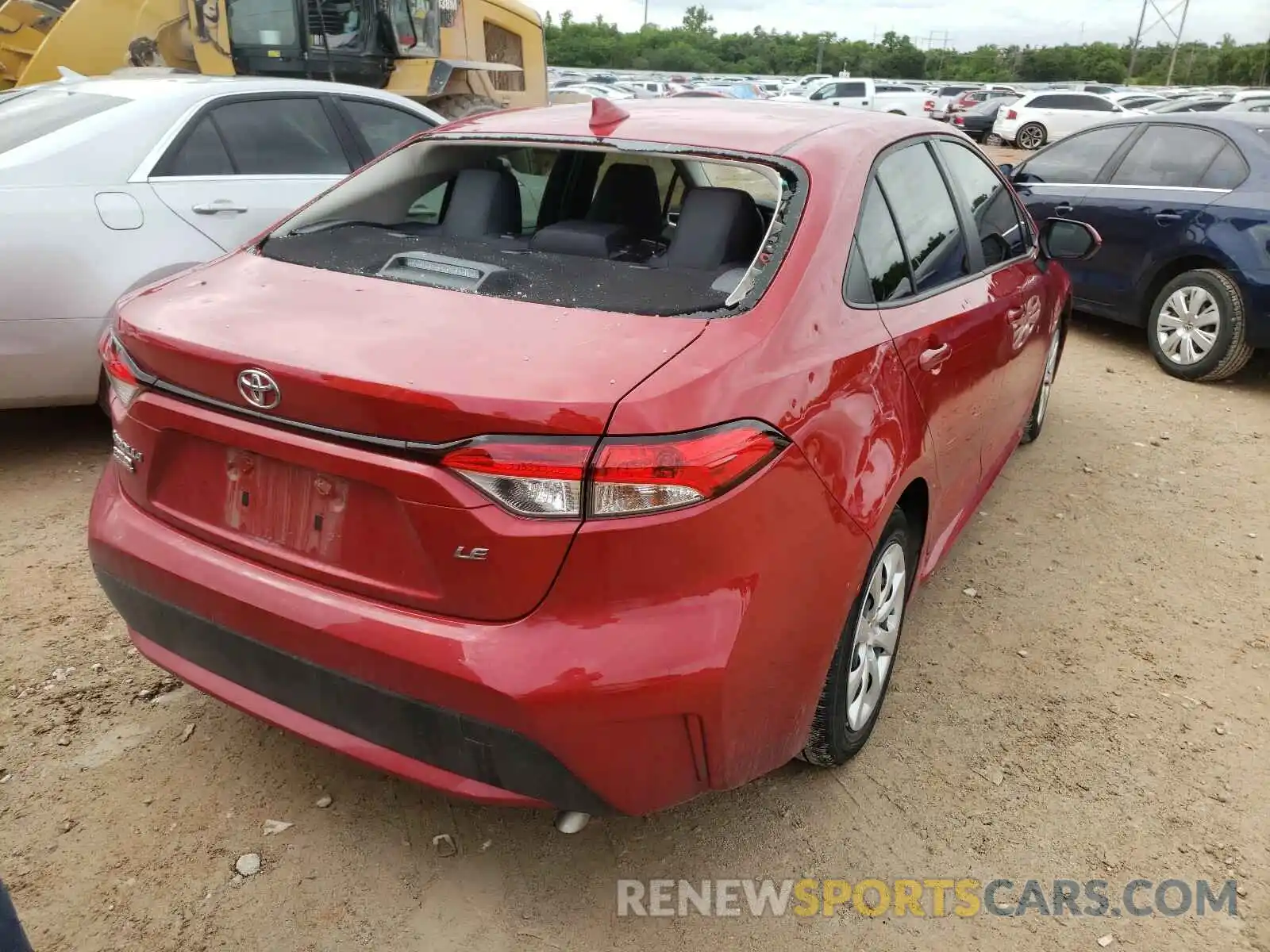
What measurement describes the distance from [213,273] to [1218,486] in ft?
14.7

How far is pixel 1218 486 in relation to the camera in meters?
4.68

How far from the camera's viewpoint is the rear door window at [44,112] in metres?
4.14

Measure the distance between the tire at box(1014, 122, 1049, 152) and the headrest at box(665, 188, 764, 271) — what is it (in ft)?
77.2

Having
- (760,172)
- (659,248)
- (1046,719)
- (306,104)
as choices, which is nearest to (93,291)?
(306,104)

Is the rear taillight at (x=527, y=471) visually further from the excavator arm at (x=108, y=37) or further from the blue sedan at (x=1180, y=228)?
the excavator arm at (x=108, y=37)

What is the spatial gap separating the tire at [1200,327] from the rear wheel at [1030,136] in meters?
19.0

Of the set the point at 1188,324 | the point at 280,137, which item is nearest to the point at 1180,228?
the point at 1188,324

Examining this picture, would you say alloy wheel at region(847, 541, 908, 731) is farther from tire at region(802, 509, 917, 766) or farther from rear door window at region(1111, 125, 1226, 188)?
rear door window at region(1111, 125, 1226, 188)

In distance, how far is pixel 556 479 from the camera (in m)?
1.68

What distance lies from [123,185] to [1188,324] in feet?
19.7

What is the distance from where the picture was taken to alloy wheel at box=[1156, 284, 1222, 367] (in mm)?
6031

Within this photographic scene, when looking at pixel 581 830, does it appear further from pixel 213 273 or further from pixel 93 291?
pixel 93 291

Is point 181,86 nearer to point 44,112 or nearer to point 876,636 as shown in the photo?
point 44,112

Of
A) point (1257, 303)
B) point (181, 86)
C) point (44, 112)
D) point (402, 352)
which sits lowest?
point (1257, 303)
